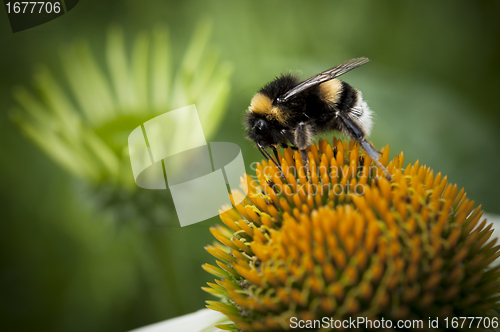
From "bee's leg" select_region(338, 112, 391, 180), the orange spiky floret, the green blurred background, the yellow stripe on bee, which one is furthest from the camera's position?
the green blurred background

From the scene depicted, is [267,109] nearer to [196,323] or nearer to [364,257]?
[364,257]

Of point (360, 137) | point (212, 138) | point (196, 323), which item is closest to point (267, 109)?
point (360, 137)

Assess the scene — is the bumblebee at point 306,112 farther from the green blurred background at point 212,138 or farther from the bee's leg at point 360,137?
the green blurred background at point 212,138

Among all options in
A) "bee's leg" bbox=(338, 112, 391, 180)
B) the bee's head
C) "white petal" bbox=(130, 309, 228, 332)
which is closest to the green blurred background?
"white petal" bbox=(130, 309, 228, 332)

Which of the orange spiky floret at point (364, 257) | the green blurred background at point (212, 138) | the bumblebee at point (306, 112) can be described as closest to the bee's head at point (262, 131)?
the bumblebee at point (306, 112)

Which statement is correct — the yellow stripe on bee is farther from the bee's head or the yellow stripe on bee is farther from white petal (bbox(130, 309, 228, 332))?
white petal (bbox(130, 309, 228, 332))

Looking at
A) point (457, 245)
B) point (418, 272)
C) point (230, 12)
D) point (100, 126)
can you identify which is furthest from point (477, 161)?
point (100, 126)
